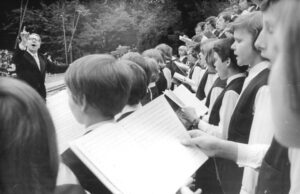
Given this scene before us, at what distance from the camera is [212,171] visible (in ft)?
8.98

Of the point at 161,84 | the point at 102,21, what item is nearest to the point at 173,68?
the point at 161,84

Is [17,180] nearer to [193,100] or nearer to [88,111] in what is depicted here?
[88,111]

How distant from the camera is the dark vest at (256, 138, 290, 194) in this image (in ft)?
3.74

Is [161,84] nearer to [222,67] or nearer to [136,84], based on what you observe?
[222,67]

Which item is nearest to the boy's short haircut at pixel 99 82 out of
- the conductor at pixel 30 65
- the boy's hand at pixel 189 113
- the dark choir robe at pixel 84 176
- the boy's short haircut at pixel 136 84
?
the dark choir robe at pixel 84 176

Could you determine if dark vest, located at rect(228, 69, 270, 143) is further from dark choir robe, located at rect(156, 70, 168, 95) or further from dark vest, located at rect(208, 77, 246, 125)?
dark choir robe, located at rect(156, 70, 168, 95)

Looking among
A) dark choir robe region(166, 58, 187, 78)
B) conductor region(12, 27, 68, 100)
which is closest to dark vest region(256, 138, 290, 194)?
dark choir robe region(166, 58, 187, 78)

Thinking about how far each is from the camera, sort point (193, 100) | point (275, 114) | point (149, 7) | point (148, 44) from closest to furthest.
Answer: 1. point (275, 114)
2. point (193, 100)
3. point (148, 44)
4. point (149, 7)

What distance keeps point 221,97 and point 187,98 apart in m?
0.23

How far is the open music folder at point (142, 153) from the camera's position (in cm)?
110

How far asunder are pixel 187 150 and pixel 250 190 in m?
0.77

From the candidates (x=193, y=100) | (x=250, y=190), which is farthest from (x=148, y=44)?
(x=250, y=190)

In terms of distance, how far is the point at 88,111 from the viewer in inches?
62.7

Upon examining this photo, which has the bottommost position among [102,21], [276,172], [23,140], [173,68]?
[102,21]
